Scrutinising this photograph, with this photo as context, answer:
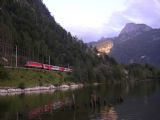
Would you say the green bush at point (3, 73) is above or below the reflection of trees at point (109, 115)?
above

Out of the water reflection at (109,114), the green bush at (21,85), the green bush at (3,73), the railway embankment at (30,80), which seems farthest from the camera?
the green bush at (21,85)

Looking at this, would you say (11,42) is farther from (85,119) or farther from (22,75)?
(85,119)

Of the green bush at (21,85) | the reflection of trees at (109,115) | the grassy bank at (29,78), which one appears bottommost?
the reflection of trees at (109,115)

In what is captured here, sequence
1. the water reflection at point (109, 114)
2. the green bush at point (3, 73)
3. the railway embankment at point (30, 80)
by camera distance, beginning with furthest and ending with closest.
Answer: the railway embankment at point (30, 80)
the green bush at point (3, 73)
the water reflection at point (109, 114)

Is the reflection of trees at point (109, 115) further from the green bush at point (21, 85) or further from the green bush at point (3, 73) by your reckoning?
the green bush at point (21, 85)

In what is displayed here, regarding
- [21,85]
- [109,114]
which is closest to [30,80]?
[21,85]

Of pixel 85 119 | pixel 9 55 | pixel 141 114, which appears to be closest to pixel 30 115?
pixel 85 119

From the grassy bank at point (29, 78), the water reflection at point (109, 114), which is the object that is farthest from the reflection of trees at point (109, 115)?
the grassy bank at point (29, 78)

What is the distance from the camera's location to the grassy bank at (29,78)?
140 meters

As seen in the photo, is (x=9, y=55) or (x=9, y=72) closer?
(x=9, y=72)

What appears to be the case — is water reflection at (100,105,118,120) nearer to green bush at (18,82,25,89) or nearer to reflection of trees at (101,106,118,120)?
reflection of trees at (101,106,118,120)

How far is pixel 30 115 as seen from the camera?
68688mm

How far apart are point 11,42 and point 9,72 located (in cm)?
5609

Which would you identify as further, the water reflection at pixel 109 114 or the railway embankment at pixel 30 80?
the railway embankment at pixel 30 80
